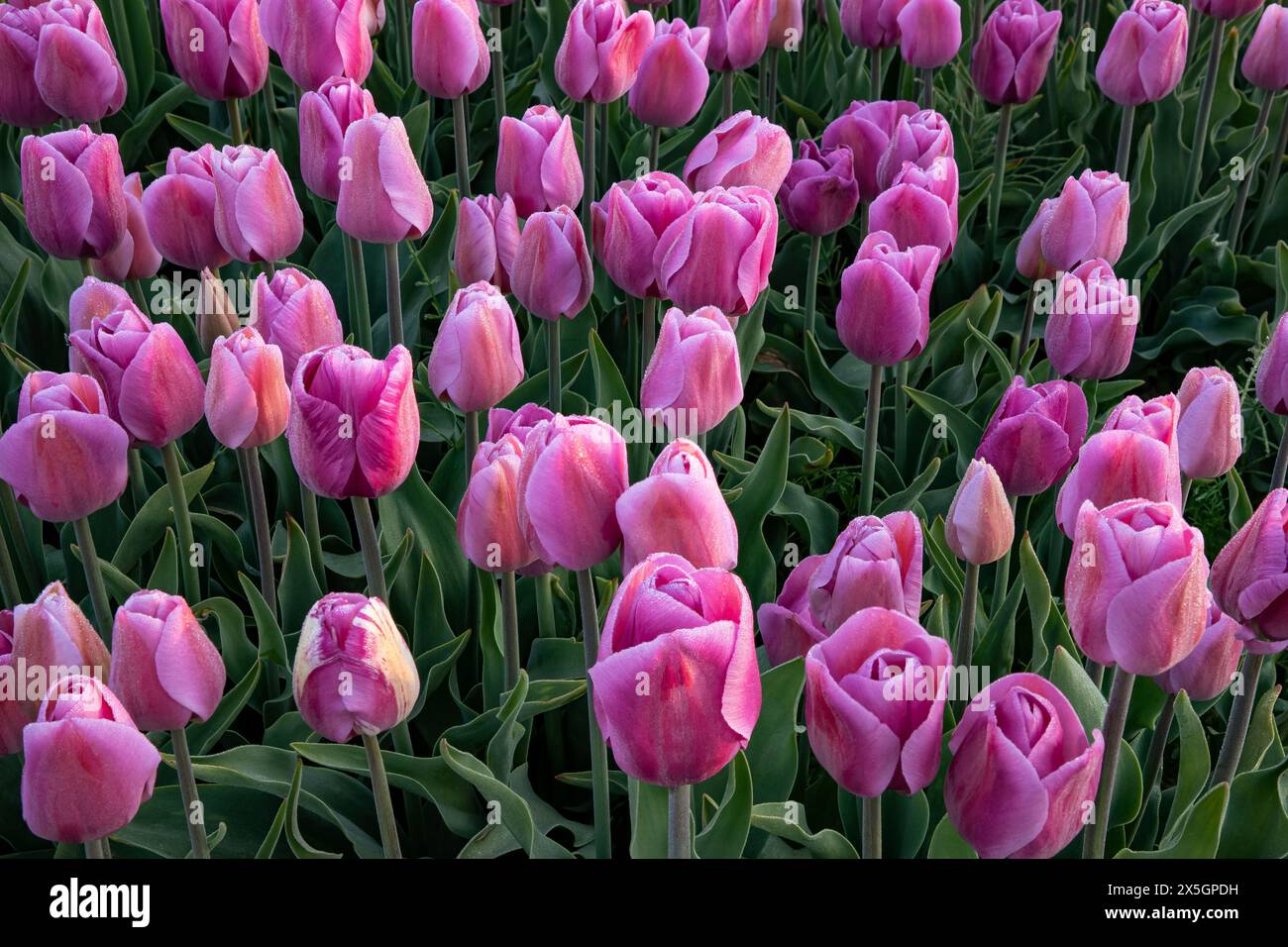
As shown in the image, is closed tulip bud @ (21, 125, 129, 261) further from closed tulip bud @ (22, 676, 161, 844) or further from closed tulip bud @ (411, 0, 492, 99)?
closed tulip bud @ (22, 676, 161, 844)

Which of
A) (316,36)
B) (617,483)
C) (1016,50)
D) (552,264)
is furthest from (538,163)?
(1016,50)

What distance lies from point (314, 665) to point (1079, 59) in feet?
9.41

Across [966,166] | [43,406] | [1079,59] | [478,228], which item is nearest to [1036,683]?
[43,406]

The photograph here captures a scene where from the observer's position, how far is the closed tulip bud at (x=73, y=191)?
1.72m

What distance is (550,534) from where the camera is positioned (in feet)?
3.53

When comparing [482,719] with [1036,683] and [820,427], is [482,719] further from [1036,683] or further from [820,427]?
Result: [820,427]

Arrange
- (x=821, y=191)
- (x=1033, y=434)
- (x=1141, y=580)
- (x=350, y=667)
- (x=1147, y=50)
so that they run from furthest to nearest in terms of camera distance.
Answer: (x=1147, y=50) → (x=821, y=191) → (x=1033, y=434) → (x=350, y=667) → (x=1141, y=580)

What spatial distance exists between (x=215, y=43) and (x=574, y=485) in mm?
1349

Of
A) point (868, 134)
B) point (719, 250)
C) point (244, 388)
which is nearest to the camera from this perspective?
point (244, 388)

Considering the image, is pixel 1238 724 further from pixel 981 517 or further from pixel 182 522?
pixel 182 522

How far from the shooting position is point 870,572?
3.58ft

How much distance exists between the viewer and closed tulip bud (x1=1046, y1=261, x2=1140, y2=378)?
1.69 m

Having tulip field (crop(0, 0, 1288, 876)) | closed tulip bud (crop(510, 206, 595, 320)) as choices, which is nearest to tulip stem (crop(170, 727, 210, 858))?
tulip field (crop(0, 0, 1288, 876))

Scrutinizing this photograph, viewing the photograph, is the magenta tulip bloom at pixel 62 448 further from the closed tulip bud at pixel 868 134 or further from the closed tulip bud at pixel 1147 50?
the closed tulip bud at pixel 1147 50
